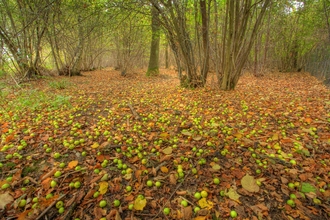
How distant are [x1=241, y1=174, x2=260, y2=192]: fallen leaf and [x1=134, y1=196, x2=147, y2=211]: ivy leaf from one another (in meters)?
1.23

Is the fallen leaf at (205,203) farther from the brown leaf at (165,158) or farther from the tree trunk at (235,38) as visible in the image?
the tree trunk at (235,38)

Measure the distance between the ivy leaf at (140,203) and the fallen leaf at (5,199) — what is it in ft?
4.51

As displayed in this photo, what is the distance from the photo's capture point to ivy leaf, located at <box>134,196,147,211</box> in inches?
69.4

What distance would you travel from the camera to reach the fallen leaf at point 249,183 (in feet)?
6.41

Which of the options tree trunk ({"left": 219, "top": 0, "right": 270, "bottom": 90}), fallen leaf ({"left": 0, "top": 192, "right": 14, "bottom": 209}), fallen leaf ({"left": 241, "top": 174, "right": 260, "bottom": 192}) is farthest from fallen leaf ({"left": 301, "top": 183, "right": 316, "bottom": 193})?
tree trunk ({"left": 219, "top": 0, "right": 270, "bottom": 90})

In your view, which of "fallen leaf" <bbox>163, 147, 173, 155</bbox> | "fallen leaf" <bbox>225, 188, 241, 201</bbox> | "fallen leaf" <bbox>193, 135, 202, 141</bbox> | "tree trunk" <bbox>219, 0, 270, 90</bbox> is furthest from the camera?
"tree trunk" <bbox>219, 0, 270, 90</bbox>

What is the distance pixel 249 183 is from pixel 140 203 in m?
1.36

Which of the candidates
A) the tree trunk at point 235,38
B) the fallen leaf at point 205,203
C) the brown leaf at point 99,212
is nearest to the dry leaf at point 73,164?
the brown leaf at point 99,212

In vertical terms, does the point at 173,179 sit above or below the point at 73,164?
below

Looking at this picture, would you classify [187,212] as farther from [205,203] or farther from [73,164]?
[73,164]

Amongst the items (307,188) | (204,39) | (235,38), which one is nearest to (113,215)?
(307,188)

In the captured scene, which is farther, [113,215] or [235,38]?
[235,38]

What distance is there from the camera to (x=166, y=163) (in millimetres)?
2418

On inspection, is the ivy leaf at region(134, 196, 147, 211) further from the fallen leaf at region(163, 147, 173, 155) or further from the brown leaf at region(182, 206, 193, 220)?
the fallen leaf at region(163, 147, 173, 155)
